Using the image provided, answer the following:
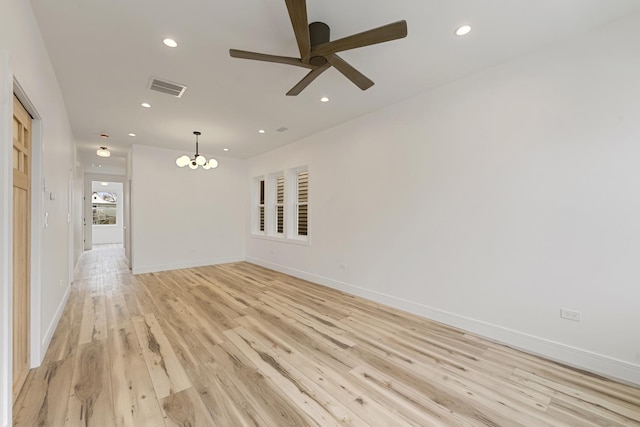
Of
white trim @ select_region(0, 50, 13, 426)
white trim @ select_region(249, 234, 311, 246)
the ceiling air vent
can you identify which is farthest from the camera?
white trim @ select_region(249, 234, 311, 246)

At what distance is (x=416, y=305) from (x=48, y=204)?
446 cm

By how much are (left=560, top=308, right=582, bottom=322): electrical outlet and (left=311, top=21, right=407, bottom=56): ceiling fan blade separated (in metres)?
2.79

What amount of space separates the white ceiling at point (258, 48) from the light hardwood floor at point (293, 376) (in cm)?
291

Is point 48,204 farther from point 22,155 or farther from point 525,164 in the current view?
point 525,164

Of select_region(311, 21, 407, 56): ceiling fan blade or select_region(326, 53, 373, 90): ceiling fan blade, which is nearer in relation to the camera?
select_region(311, 21, 407, 56): ceiling fan blade

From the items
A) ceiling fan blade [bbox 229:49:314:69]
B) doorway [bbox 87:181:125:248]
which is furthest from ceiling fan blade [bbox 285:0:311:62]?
doorway [bbox 87:181:125:248]

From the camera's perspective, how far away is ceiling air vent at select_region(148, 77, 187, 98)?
309cm

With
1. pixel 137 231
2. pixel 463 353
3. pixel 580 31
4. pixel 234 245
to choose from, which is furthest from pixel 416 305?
pixel 137 231

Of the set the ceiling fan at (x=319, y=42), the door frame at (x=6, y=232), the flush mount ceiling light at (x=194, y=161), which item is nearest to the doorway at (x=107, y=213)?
the flush mount ceiling light at (x=194, y=161)

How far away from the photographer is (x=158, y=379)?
2.09 meters

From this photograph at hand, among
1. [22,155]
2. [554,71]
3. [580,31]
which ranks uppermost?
[580,31]

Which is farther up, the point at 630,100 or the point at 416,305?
the point at 630,100

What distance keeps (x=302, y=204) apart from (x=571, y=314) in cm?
441

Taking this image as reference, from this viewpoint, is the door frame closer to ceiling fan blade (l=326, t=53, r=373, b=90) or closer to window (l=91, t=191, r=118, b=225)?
ceiling fan blade (l=326, t=53, r=373, b=90)
